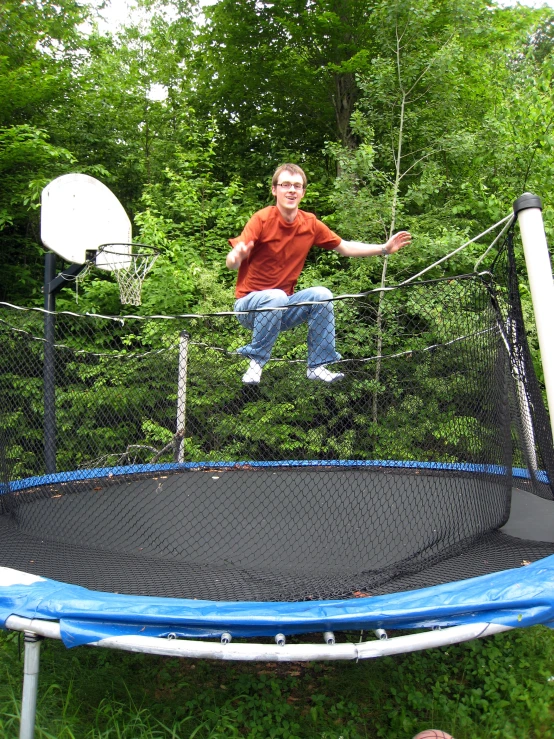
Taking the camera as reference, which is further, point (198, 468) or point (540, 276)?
point (198, 468)

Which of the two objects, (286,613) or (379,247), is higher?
(379,247)

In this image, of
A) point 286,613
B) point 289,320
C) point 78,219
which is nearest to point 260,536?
point 289,320

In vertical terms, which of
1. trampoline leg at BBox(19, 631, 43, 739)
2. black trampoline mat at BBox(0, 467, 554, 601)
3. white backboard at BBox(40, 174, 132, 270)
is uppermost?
white backboard at BBox(40, 174, 132, 270)

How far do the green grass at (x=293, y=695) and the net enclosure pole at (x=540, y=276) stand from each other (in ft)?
2.56

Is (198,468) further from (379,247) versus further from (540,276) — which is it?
(540,276)

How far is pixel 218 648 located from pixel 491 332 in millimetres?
1381

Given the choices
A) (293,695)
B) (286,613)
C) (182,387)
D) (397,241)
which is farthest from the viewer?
(182,387)

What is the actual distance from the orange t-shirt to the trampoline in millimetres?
288

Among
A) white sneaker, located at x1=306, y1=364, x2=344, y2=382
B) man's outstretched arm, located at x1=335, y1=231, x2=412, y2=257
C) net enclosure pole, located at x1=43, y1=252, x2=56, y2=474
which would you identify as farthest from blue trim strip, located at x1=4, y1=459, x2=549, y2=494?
man's outstretched arm, located at x1=335, y1=231, x2=412, y2=257

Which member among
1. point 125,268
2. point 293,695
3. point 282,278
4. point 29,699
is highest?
point 125,268

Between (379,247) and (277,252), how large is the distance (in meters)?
0.41

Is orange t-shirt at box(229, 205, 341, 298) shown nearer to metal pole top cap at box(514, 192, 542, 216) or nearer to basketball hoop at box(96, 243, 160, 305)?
metal pole top cap at box(514, 192, 542, 216)

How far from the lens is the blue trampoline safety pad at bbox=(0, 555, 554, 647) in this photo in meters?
1.16

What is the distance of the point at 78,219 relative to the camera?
10.7ft
